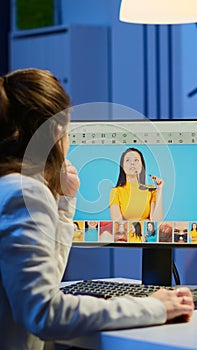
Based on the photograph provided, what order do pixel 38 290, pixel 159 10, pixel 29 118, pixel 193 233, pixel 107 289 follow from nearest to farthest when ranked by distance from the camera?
pixel 38 290 < pixel 29 118 < pixel 107 289 < pixel 193 233 < pixel 159 10

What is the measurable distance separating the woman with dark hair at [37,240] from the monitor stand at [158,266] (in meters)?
0.33

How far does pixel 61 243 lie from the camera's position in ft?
5.17

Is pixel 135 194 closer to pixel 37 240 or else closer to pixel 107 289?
pixel 107 289

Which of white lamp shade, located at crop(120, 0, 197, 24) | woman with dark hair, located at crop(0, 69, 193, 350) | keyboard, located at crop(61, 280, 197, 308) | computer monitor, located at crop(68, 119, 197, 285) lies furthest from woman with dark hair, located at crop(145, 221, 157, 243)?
white lamp shade, located at crop(120, 0, 197, 24)

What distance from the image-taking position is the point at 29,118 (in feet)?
4.52

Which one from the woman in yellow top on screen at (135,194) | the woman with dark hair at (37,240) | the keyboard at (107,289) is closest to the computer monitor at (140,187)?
the woman in yellow top on screen at (135,194)

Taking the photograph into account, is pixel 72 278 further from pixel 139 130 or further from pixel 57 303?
pixel 57 303

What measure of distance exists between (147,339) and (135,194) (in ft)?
1.65

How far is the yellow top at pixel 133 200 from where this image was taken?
5.78 feet

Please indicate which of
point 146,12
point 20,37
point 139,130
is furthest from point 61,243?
point 20,37

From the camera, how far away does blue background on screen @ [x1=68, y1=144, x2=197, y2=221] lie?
175 centimetres

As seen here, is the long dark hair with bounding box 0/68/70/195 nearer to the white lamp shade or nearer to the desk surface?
the desk surface

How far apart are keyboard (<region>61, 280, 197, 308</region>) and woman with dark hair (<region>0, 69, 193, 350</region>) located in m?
0.17

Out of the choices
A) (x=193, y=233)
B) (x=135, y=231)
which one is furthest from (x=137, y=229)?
(x=193, y=233)
